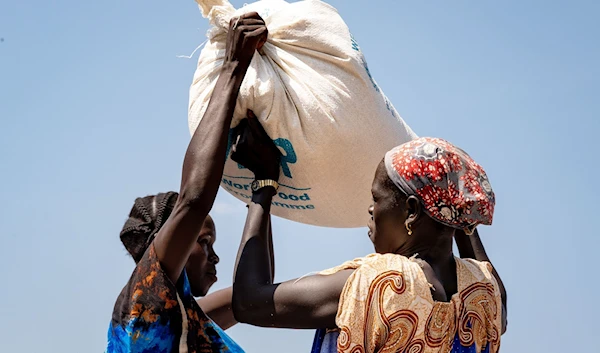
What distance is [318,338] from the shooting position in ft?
8.52

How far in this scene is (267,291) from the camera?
99.7 inches

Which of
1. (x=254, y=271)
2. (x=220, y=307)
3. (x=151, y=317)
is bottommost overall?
(x=220, y=307)

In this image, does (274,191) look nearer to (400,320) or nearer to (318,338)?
(318,338)

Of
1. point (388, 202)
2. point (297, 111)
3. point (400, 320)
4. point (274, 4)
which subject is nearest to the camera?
point (400, 320)

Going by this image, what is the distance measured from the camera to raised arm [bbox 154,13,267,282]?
8.71 feet

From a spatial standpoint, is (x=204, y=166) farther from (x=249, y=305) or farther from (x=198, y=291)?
(x=198, y=291)

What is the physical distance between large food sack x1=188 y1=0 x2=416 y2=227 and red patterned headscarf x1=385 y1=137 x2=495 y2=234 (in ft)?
1.72

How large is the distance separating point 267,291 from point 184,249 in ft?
1.05

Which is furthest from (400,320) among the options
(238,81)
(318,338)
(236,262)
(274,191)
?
(238,81)

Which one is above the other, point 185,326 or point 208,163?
point 208,163

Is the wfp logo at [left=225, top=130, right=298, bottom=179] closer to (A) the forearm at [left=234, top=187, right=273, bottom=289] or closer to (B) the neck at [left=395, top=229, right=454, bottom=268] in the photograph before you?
(A) the forearm at [left=234, top=187, right=273, bottom=289]

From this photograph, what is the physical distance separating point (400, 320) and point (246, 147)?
912 millimetres

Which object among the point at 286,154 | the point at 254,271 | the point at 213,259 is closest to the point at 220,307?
the point at 213,259

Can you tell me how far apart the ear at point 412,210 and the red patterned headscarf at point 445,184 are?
2 cm
